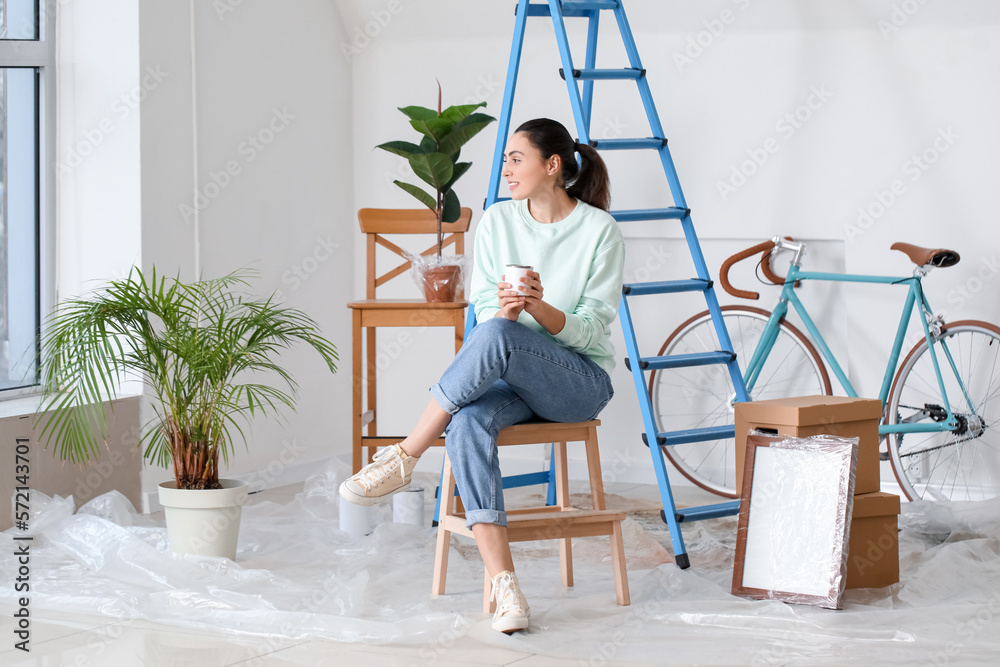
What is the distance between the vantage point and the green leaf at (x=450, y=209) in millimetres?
3275

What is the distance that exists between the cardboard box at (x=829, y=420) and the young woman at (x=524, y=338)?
1.27ft

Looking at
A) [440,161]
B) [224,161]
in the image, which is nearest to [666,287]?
[440,161]

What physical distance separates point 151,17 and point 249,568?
5.72ft

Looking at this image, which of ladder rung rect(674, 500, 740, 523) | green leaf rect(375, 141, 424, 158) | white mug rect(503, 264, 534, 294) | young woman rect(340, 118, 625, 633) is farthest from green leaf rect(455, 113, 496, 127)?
ladder rung rect(674, 500, 740, 523)

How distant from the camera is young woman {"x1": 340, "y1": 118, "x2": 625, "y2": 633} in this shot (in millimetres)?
2199

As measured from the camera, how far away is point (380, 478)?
2.28m

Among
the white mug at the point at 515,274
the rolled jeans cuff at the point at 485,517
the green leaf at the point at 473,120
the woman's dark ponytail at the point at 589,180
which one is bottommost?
the rolled jeans cuff at the point at 485,517

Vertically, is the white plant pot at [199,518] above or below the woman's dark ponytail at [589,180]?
below

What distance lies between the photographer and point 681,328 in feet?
12.1

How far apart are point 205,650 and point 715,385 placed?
2250mm

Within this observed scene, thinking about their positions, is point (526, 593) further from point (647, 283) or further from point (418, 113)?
point (418, 113)

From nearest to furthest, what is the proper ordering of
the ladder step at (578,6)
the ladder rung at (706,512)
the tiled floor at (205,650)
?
the tiled floor at (205,650) → the ladder rung at (706,512) → the ladder step at (578,6)

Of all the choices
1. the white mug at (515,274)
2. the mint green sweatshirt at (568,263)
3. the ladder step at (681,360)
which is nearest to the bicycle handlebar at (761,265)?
the ladder step at (681,360)

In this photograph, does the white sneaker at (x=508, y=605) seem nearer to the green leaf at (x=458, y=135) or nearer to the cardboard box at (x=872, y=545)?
the cardboard box at (x=872, y=545)
